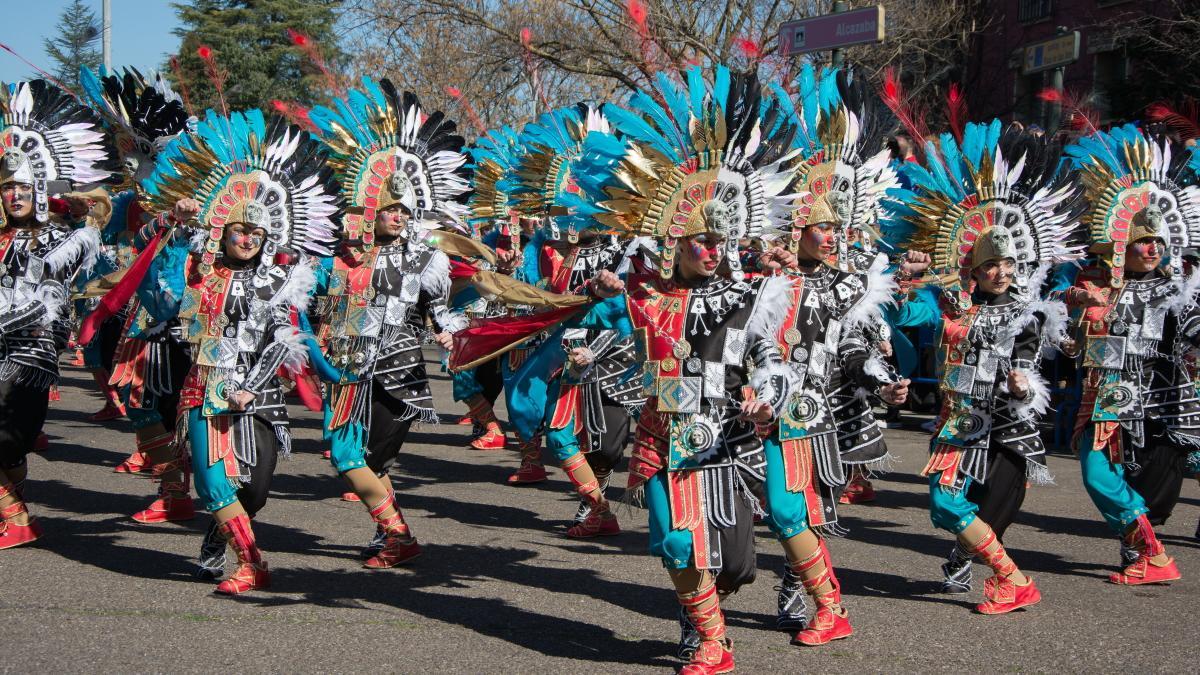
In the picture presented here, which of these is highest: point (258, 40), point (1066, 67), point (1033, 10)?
point (258, 40)

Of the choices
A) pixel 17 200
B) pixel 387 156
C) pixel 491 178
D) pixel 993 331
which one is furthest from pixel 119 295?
pixel 993 331

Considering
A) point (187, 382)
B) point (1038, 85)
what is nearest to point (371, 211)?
point (187, 382)

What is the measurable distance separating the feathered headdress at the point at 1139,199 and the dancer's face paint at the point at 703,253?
2.71 metres

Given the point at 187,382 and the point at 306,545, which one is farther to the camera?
the point at 306,545

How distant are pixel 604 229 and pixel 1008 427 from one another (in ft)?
7.10

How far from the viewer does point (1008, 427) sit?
565 centimetres

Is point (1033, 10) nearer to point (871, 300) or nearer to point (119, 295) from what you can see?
point (871, 300)

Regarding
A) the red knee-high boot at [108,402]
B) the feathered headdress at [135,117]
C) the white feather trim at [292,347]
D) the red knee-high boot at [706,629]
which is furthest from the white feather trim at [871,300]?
the red knee-high boot at [108,402]

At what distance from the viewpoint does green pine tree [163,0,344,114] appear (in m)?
32.0

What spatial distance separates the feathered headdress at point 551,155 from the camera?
831 cm

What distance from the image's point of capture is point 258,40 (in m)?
34.5

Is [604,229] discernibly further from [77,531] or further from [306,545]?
[77,531]

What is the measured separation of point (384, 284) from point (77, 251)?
71.3 inches

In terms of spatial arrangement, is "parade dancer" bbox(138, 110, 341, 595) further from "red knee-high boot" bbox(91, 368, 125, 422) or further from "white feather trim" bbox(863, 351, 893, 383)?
"red knee-high boot" bbox(91, 368, 125, 422)
